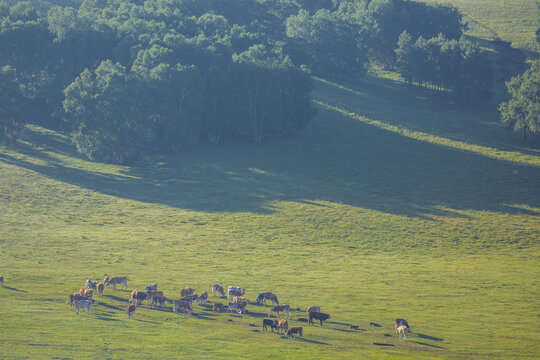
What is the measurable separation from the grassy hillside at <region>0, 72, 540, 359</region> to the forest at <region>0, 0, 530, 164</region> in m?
4.74

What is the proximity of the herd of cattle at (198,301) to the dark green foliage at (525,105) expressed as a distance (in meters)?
79.9

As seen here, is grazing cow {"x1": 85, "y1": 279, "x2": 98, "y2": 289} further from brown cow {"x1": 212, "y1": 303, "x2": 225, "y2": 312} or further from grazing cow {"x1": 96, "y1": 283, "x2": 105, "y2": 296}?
brown cow {"x1": 212, "y1": 303, "x2": 225, "y2": 312}

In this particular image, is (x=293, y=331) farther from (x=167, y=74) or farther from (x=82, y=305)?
(x=167, y=74)

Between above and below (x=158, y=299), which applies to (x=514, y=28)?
above

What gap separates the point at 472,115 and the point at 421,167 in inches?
1515

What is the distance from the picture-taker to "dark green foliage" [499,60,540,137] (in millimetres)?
111875

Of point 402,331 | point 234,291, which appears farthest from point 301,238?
point 402,331

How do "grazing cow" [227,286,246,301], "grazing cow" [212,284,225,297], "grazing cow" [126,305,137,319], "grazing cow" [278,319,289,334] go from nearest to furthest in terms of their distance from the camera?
"grazing cow" [278,319,289,334] → "grazing cow" [126,305,137,319] → "grazing cow" [227,286,246,301] → "grazing cow" [212,284,225,297]

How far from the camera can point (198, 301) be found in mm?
47062

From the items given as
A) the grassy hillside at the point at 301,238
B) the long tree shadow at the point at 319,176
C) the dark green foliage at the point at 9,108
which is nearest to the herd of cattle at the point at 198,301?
the grassy hillside at the point at 301,238

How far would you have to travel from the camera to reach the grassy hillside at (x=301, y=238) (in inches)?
1563

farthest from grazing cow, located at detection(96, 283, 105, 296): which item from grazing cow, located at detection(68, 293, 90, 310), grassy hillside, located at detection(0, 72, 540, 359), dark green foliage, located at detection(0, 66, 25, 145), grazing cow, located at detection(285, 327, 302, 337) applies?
dark green foliage, located at detection(0, 66, 25, 145)

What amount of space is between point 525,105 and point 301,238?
6147 centimetres

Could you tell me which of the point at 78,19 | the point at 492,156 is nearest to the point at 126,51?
the point at 78,19
